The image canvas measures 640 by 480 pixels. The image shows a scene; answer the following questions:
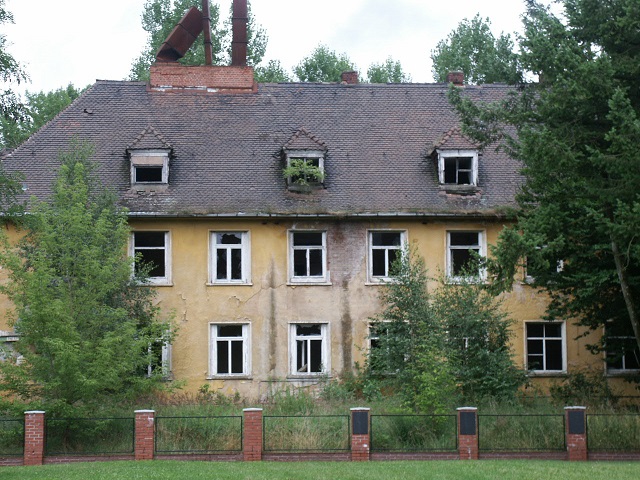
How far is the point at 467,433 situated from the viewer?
71.7ft

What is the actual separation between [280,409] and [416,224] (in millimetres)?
7236

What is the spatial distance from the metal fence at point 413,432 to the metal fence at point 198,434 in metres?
2.95

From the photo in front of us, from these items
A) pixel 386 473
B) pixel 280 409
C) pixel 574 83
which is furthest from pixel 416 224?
pixel 386 473

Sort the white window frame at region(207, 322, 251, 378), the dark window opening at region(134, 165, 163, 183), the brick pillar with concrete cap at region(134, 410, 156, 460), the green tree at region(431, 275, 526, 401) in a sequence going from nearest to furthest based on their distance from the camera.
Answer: the brick pillar with concrete cap at region(134, 410, 156, 460) → the green tree at region(431, 275, 526, 401) → the white window frame at region(207, 322, 251, 378) → the dark window opening at region(134, 165, 163, 183)

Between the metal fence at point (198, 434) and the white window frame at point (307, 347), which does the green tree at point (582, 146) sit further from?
the white window frame at point (307, 347)

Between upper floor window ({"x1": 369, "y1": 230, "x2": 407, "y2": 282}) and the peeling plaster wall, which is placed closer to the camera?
the peeling plaster wall

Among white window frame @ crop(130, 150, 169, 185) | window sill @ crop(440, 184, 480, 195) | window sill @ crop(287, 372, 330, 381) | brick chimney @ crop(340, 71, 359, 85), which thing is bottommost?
window sill @ crop(287, 372, 330, 381)

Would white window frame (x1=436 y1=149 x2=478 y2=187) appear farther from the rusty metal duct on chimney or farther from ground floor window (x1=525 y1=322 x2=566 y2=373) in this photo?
the rusty metal duct on chimney

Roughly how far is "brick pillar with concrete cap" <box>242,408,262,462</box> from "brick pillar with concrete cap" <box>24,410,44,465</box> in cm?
415

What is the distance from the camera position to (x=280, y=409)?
86.0 feet

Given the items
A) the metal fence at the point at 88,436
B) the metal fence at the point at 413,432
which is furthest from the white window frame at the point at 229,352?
the metal fence at the point at 413,432

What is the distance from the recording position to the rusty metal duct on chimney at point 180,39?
116ft

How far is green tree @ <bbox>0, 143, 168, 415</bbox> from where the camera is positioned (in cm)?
2303

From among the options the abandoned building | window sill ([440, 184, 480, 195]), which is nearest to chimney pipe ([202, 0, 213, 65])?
the abandoned building
